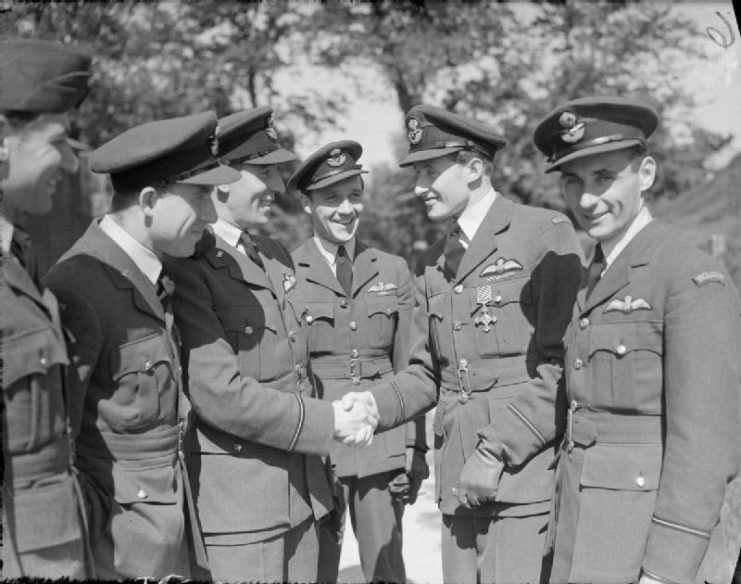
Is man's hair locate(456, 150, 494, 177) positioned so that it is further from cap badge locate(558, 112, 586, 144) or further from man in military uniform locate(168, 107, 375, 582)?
man in military uniform locate(168, 107, 375, 582)

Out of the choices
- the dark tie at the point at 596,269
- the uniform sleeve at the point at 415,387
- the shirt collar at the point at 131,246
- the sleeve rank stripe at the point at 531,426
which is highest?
the shirt collar at the point at 131,246

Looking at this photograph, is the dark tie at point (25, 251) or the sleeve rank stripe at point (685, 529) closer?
the dark tie at point (25, 251)

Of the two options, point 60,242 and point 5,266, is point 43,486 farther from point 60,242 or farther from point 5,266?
point 60,242

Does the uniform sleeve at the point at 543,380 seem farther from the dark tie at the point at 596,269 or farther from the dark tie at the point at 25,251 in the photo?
the dark tie at the point at 25,251

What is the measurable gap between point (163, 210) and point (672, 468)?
6.27ft

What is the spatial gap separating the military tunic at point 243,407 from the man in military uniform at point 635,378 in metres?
1.04

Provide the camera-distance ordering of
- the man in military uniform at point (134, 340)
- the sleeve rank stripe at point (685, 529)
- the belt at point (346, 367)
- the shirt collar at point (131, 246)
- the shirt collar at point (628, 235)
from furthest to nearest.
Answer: the belt at point (346, 367) → the shirt collar at point (628, 235) → the shirt collar at point (131, 246) → the man in military uniform at point (134, 340) → the sleeve rank stripe at point (685, 529)

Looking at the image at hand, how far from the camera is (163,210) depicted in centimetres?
279

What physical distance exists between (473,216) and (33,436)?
2258 mm

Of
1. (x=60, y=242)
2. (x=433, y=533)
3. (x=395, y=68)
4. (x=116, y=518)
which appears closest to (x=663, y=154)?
(x=395, y=68)

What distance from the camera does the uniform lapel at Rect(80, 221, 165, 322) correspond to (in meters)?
2.71

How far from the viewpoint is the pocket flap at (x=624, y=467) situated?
2660mm

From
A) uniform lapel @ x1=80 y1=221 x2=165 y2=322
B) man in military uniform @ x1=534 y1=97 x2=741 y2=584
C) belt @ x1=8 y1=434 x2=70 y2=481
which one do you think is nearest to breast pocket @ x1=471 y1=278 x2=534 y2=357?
man in military uniform @ x1=534 y1=97 x2=741 y2=584

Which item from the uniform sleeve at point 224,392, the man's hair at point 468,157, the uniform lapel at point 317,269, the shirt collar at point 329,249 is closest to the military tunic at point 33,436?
the uniform sleeve at point 224,392
